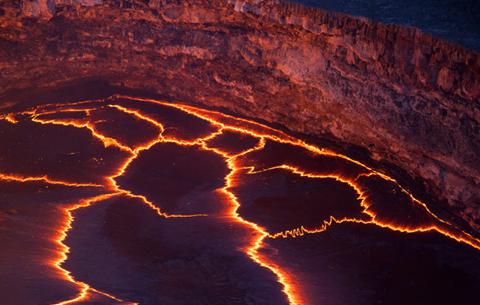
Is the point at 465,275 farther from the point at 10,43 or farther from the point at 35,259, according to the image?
the point at 10,43

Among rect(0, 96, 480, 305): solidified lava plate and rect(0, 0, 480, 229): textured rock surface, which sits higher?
rect(0, 0, 480, 229): textured rock surface

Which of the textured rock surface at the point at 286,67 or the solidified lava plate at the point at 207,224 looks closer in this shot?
the solidified lava plate at the point at 207,224

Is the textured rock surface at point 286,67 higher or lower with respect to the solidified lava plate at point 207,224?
higher

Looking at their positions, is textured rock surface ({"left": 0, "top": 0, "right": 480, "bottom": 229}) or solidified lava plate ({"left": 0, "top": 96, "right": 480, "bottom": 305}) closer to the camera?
solidified lava plate ({"left": 0, "top": 96, "right": 480, "bottom": 305})

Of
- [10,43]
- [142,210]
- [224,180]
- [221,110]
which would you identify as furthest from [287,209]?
[10,43]
